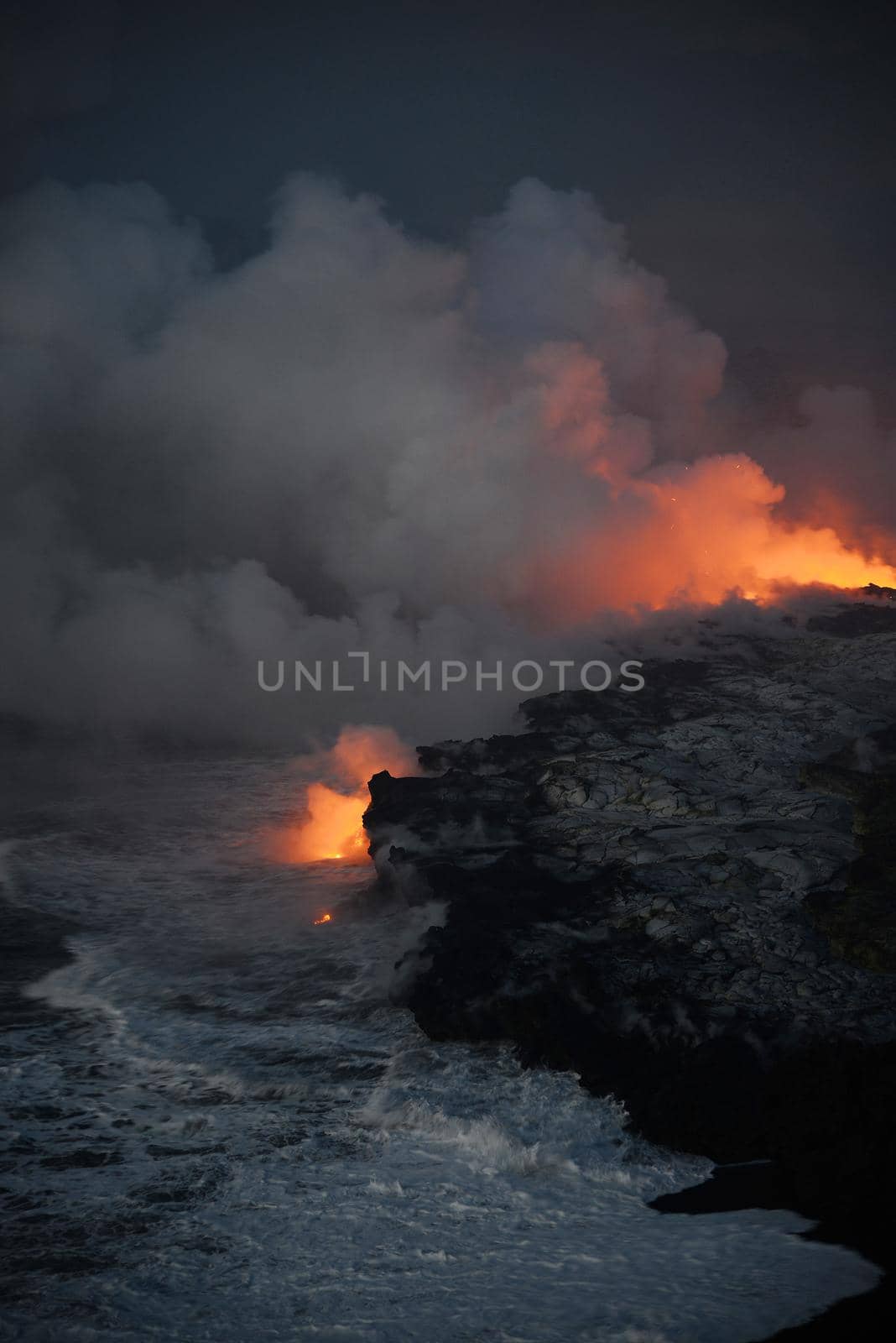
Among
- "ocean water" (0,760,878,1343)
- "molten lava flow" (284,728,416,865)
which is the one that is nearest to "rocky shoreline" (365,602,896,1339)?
"ocean water" (0,760,878,1343)

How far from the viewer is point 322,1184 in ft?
60.8

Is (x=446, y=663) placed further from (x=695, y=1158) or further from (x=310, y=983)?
(x=695, y=1158)

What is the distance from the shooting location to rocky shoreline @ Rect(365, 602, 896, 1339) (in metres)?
20.2

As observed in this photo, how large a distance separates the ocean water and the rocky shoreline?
1.33 metres

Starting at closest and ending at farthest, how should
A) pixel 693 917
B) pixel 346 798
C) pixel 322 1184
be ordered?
pixel 322 1184, pixel 693 917, pixel 346 798

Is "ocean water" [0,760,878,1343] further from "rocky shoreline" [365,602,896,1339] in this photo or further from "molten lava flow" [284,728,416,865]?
"molten lava flow" [284,728,416,865]

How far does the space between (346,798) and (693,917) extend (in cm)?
2507

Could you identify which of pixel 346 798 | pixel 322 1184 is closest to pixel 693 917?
pixel 322 1184

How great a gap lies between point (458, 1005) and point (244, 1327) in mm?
12102

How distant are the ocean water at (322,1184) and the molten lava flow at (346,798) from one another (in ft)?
29.1

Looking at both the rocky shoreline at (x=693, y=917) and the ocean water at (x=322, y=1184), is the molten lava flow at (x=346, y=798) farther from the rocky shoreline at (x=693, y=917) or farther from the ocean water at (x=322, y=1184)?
the ocean water at (x=322, y=1184)

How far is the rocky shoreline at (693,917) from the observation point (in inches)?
797

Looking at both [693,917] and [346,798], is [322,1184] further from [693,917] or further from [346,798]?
[346,798]

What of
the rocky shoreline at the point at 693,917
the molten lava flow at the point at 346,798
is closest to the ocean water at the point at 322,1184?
the rocky shoreline at the point at 693,917
